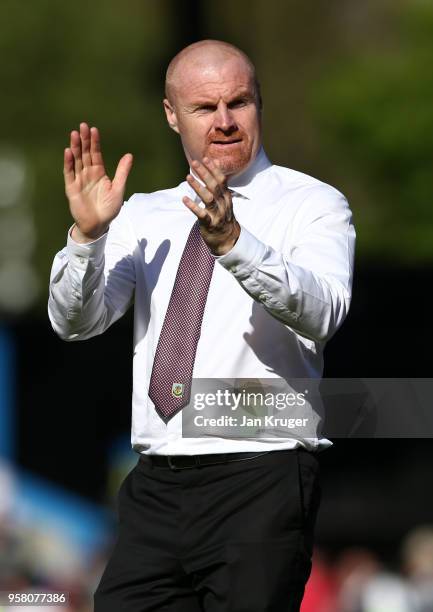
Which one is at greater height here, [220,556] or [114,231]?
[114,231]

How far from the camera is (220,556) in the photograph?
4.06 meters

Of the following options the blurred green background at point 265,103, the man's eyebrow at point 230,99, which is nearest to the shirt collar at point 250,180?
the man's eyebrow at point 230,99

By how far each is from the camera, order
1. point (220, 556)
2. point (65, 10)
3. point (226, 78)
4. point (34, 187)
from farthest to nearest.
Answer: point (65, 10), point (34, 187), point (226, 78), point (220, 556)

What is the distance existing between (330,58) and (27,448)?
84.2 feet

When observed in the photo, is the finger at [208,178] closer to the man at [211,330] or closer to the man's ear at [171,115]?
the man at [211,330]

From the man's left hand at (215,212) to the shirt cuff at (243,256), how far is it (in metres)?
0.02

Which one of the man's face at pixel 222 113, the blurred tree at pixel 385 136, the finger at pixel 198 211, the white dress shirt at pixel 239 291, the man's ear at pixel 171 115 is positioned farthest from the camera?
the blurred tree at pixel 385 136

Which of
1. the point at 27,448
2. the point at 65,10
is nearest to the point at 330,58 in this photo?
the point at 65,10

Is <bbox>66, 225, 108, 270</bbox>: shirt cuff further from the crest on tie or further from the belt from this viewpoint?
the belt

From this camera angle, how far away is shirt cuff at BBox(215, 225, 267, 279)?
3828mm

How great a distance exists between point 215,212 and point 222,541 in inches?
38.0

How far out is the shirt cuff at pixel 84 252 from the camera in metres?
4.19

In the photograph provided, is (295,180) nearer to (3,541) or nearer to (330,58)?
(3,541)

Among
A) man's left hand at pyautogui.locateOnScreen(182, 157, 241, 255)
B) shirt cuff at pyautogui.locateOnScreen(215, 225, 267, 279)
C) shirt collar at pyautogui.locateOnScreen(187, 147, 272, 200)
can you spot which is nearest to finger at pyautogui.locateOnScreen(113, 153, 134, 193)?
shirt collar at pyautogui.locateOnScreen(187, 147, 272, 200)
